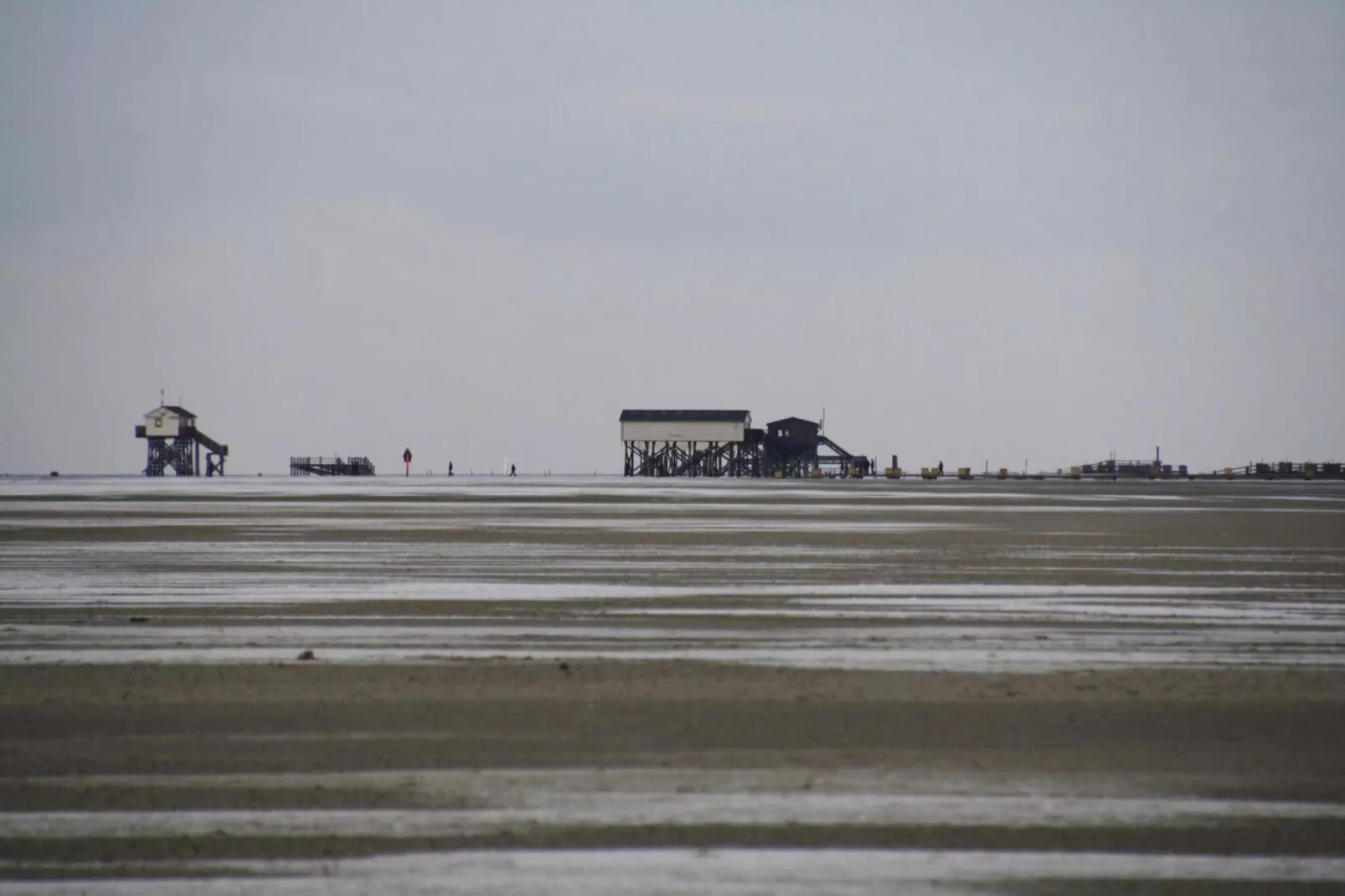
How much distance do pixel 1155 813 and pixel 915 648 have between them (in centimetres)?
544

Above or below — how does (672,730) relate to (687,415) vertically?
→ below

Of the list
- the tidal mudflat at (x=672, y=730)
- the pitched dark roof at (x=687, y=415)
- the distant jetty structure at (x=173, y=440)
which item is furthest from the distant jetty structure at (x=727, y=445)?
the tidal mudflat at (x=672, y=730)

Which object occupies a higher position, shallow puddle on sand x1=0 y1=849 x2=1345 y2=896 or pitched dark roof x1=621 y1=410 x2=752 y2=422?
pitched dark roof x1=621 y1=410 x2=752 y2=422

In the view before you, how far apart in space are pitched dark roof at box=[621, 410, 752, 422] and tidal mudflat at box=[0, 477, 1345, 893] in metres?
108

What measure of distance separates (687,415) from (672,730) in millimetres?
120652

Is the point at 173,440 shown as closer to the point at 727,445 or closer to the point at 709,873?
the point at 727,445

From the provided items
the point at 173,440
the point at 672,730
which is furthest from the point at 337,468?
the point at 672,730

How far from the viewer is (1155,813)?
6625 mm

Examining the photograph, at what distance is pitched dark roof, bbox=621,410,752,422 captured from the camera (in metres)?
128

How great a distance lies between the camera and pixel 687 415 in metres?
129

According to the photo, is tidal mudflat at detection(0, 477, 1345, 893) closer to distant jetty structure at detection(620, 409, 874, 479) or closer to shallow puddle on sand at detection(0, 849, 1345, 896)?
shallow puddle on sand at detection(0, 849, 1345, 896)

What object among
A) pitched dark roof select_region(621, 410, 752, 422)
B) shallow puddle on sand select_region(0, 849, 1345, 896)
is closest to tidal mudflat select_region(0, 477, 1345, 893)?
shallow puddle on sand select_region(0, 849, 1345, 896)

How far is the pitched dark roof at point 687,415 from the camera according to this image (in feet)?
420

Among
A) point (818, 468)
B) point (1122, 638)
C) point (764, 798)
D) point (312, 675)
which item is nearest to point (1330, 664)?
point (1122, 638)
